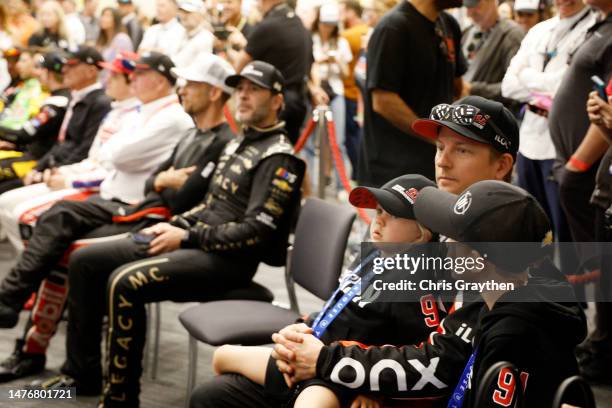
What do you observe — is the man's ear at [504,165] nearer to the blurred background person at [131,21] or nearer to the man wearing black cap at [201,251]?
the man wearing black cap at [201,251]

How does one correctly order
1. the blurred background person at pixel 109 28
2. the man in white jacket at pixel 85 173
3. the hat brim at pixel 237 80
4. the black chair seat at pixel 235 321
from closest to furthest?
1. the black chair seat at pixel 235 321
2. the hat brim at pixel 237 80
3. the man in white jacket at pixel 85 173
4. the blurred background person at pixel 109 28

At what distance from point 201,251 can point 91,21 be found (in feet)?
25.8

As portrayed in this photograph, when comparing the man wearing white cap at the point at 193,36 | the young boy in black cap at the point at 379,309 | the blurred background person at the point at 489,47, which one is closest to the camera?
the young boy in black cap at the point at 379,309

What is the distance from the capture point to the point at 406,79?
3334 millimetres

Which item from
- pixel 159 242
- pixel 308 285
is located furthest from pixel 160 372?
pixel 308 285

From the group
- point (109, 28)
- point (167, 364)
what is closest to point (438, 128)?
point (167, 364)

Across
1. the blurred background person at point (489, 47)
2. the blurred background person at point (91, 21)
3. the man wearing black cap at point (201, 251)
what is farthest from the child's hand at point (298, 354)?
the blurred background person at point (91, 21)

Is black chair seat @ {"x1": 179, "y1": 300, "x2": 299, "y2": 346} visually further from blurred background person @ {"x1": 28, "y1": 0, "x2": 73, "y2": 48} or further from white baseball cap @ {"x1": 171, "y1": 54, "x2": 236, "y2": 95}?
blurred background person @ {"x1": 28, "y1": 0, "x2": 73, "y2": 48}

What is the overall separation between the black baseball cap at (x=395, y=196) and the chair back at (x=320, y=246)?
75cm

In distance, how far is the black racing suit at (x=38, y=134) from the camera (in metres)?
5.18

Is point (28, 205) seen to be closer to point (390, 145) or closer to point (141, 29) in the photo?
point (390, 145)

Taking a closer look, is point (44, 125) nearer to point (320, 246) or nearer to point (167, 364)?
point (167, 364)

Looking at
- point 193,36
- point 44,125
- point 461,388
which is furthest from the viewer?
point 193,36

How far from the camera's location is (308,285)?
10.4 feet
